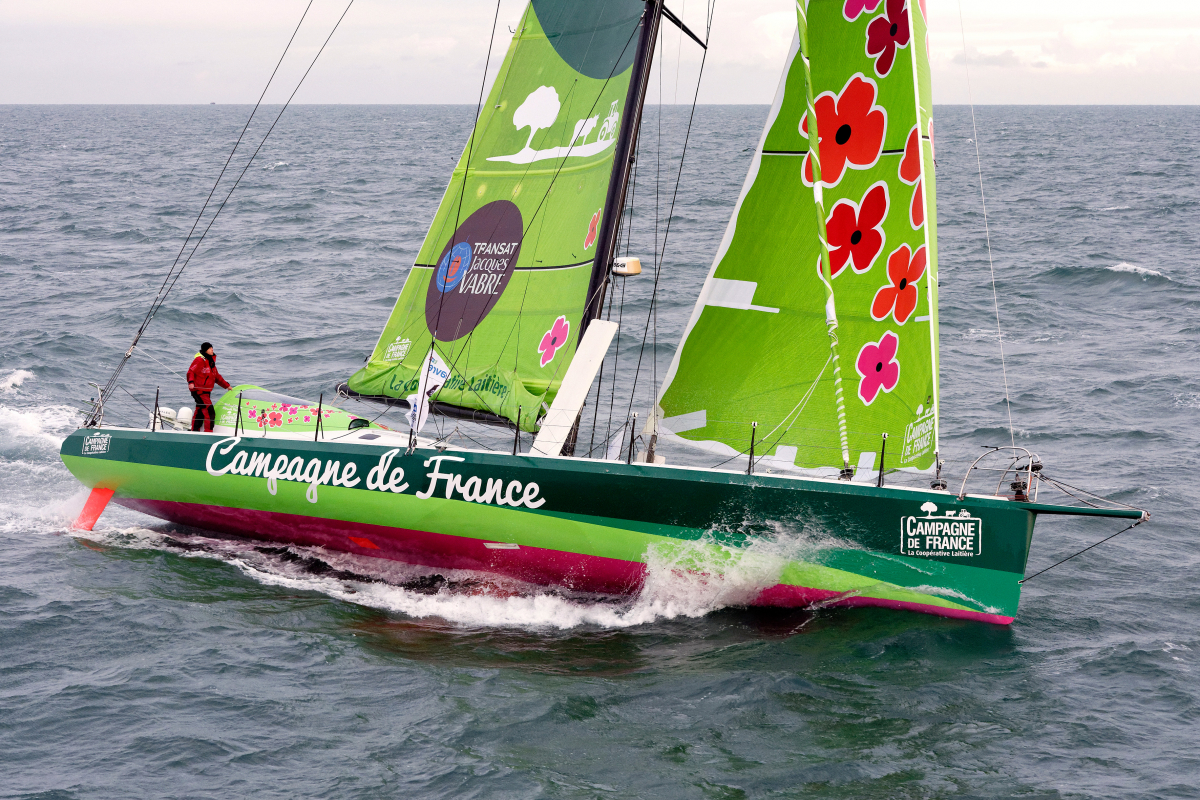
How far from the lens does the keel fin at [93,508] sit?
12.9m

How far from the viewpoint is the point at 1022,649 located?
9.99 meters

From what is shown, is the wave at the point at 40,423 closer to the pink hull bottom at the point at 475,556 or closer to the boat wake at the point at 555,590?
the pink hull bottom at the point at 475,556

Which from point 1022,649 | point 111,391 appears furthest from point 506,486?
point 111,391

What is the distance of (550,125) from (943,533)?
240 inches

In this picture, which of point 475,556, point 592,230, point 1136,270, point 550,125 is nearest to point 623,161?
point 592,230

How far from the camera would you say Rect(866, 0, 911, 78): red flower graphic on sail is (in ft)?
33.1

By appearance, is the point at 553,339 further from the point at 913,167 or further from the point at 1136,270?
the point at 1136,270

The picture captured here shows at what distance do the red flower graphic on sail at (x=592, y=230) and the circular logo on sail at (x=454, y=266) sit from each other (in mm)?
1634

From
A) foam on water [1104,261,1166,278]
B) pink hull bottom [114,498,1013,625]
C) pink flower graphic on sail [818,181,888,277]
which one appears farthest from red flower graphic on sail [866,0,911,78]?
foam on water [1104,261,1166,278]

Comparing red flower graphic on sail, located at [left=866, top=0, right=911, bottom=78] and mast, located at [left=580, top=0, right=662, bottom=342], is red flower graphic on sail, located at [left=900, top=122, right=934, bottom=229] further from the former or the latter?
mast, located at [left=580, top=0, right=662, bottom=342]

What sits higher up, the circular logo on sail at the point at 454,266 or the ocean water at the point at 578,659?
the circular logo on sail at the point at 454,266

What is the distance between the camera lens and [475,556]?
438 inches

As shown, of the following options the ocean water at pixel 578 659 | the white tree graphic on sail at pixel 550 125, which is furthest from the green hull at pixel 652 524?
the white tree graphic on sail at pixel 550 125

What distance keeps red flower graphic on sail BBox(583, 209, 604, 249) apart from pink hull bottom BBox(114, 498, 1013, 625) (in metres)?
3.33
